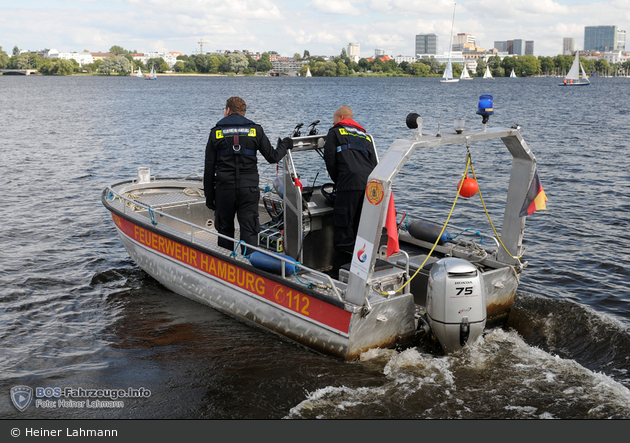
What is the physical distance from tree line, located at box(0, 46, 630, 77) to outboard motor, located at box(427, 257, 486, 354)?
153 m

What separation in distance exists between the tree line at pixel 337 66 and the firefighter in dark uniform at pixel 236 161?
152597 mm

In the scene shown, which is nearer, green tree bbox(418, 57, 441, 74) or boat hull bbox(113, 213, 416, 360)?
boat hull bbox(113, 213, 416, 360)

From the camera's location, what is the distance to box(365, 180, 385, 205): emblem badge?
465 cm

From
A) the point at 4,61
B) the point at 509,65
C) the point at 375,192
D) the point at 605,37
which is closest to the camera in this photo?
the point at 375,192

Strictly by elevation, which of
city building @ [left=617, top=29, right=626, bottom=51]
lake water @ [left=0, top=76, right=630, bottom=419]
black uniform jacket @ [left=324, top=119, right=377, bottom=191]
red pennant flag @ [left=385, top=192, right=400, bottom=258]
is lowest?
lake water @ [left=0, top=76, right=630, bottom=419]

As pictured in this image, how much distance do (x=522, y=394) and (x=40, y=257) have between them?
796 cm

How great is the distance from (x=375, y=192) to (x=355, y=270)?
78 cm

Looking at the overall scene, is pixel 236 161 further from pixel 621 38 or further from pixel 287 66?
pixel 621 38

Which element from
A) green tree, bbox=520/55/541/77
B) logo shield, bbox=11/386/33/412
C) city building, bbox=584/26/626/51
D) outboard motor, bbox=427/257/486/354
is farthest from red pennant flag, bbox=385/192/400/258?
city building, bbox=584/26/626/51

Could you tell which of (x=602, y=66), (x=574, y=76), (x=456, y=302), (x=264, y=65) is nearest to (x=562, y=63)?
(x=602, y=66)

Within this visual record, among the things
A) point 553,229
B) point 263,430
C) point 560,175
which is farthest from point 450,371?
point 560,175

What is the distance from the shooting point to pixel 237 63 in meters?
171

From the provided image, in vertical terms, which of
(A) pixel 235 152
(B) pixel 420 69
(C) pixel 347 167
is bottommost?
(C) pixel 347 167

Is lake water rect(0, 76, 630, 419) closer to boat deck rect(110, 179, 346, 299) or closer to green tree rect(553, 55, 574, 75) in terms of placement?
boat deck rect(110, 179, 346, 299)
